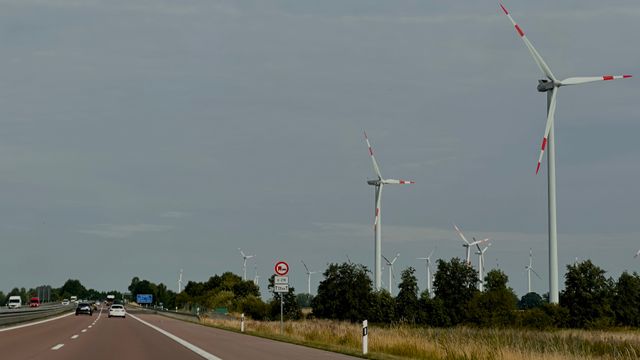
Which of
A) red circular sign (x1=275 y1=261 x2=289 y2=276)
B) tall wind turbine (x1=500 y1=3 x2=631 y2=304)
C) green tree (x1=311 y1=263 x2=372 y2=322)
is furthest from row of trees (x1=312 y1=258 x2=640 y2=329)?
red circular sign (x1=275 y1=261 x2=289 y2=276)

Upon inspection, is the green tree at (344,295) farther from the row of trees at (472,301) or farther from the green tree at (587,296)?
the green tree at (587,296)

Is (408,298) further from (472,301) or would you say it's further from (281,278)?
(281,278)

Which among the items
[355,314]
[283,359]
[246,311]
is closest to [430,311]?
[355,314]

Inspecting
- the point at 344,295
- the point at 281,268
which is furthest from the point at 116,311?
the point at 281,268

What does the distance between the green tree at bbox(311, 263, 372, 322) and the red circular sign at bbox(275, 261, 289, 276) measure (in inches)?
2461

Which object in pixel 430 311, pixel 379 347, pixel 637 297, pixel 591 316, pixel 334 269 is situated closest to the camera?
pixel 379 347

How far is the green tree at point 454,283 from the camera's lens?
12025cm

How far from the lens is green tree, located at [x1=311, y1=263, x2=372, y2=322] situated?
103 meters

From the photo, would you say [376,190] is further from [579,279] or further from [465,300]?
[465,300]

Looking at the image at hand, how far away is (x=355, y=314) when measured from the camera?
10206 centimetres

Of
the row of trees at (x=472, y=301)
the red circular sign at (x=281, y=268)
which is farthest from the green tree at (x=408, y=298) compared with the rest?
the red circular sign at (x=281, y=268)

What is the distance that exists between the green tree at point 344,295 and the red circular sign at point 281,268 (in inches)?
2461

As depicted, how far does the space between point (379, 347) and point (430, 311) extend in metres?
A: 88.8

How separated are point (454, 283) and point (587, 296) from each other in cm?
3364
